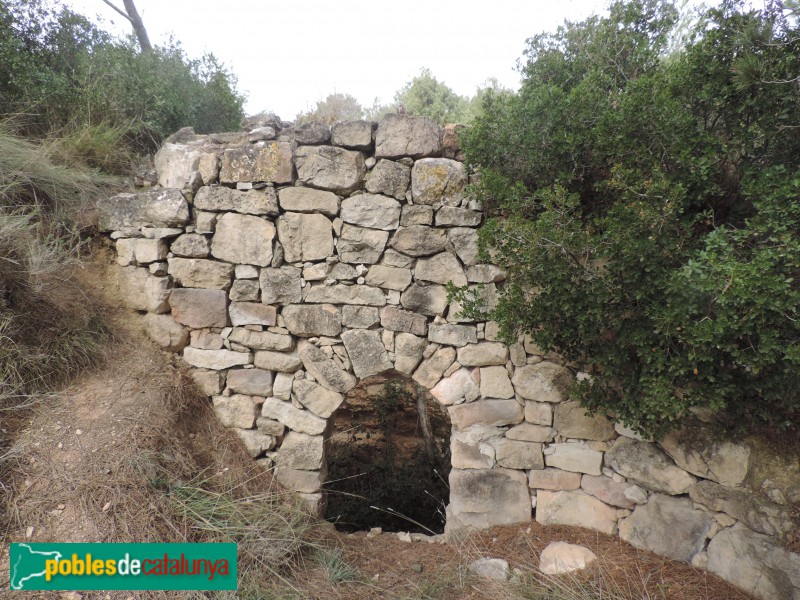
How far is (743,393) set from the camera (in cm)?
257

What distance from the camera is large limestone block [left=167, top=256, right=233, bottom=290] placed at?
3561 mm

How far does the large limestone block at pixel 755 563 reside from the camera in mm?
2545

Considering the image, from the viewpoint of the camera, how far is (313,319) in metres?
3.50

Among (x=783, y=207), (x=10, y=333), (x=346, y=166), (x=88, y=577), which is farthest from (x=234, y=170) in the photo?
(x=783, y=207)

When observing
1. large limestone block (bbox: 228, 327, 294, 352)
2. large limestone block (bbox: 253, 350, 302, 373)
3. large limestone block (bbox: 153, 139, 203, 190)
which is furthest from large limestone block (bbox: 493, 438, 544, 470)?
large limestone block (bbox: 153, 139, 203, 190)

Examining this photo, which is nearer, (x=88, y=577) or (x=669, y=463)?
(x=88, y=577)

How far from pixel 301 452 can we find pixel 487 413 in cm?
142

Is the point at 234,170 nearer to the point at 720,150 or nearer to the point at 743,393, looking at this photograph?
the point at 720,150

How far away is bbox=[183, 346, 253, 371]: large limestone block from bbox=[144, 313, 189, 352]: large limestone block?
9 centimetres

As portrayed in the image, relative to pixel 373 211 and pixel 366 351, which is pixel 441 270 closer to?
pixel 373 211

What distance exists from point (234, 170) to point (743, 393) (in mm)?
3378

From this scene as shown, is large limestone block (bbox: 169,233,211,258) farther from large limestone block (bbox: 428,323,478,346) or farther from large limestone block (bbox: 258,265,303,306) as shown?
large limestone block (bbox: 428,323,478,346)

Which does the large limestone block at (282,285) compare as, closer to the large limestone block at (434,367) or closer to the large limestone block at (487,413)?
the large limestone block at (434,367)

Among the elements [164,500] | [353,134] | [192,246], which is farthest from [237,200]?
[164,500]
